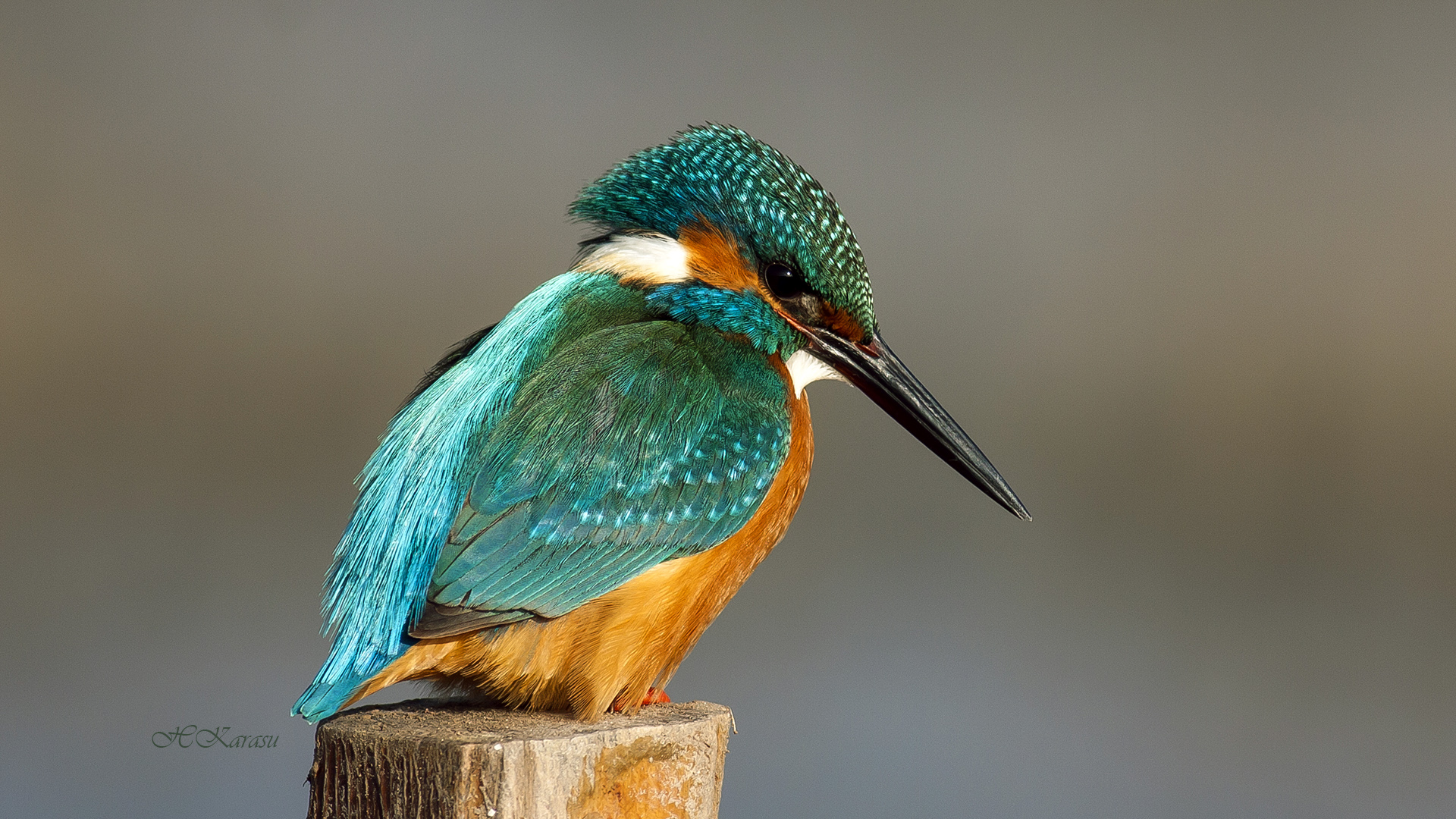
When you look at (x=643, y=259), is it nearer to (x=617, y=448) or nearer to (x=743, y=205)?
(x=743, y=205)

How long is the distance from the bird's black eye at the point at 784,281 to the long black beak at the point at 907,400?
0.07 meters

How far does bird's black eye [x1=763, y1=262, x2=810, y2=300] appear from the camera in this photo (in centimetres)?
170

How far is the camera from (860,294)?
1723 mm

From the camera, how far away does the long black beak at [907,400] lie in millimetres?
1759

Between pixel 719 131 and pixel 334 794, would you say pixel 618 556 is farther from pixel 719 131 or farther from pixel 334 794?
pixel 719 131

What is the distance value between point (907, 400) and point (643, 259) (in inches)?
18.2

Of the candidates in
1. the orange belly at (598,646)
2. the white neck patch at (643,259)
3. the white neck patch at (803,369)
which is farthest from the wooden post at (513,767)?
the white neck patch at (643,259)

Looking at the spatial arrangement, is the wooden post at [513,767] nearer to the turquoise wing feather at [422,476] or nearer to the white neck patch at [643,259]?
the turquoise wing feather at [422,476]

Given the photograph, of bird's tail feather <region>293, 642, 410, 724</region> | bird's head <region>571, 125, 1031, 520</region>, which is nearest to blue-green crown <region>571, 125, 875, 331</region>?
bird's head <region>571, 125, 1031, 520</region>

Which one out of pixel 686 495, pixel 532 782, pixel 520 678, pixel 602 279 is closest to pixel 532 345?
pixel 602 279

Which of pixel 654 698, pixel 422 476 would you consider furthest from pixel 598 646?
pixel 422 476

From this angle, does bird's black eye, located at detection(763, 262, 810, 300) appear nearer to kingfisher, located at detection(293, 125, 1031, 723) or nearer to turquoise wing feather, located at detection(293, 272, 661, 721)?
kingfisher, located at detection(293, 125, 1031, 723)

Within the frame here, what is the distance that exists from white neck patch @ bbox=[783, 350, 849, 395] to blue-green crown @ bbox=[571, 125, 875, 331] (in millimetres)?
93

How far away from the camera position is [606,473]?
150 cm
